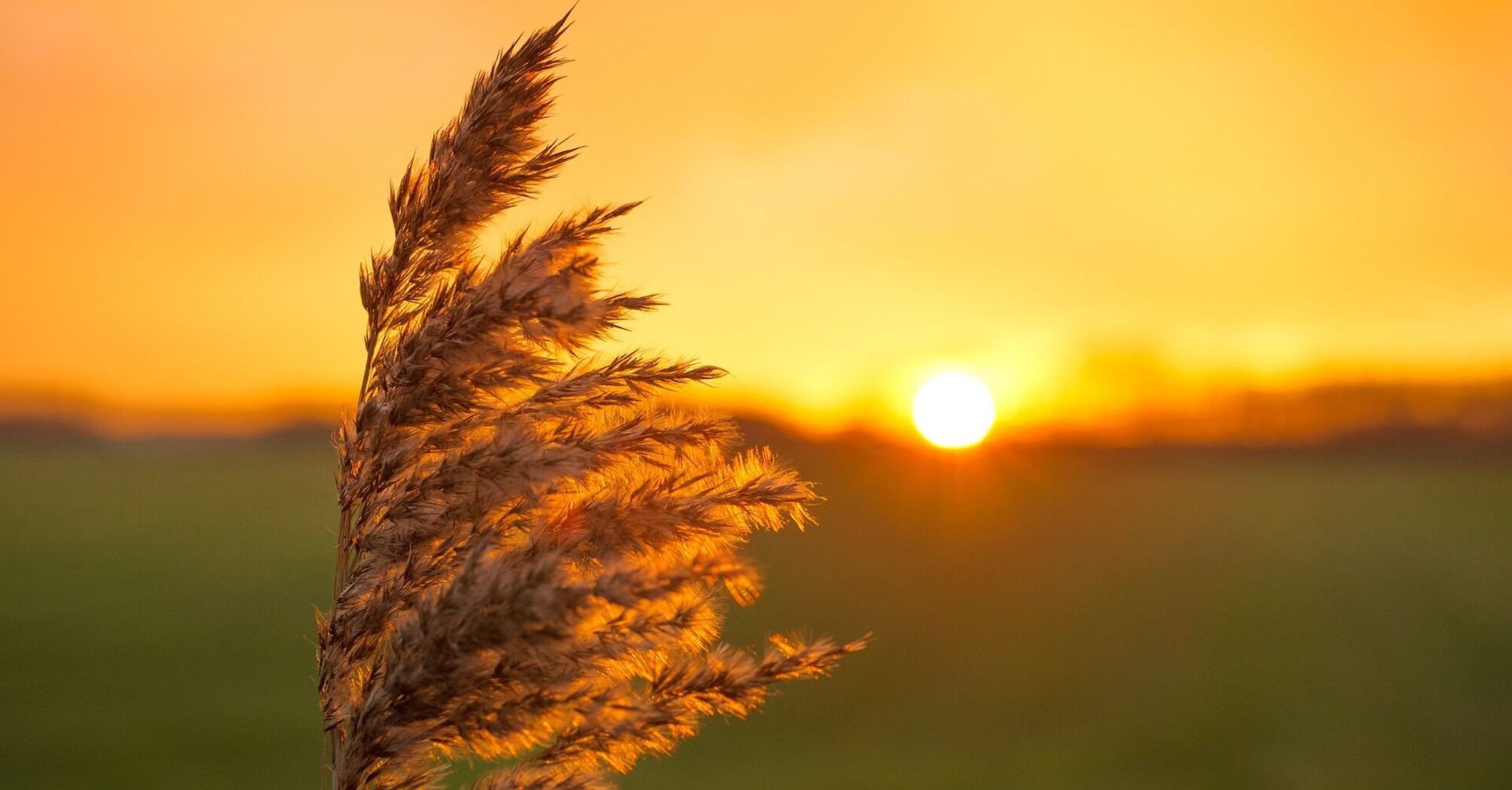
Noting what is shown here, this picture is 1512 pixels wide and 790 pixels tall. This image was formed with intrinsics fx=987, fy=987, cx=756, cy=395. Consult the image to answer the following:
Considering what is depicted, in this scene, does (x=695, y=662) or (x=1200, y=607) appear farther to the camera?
(x=1200, y=607)

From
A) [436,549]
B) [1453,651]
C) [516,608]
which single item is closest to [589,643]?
[516,608]

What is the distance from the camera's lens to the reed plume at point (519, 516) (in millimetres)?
1450

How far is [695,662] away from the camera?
1537 mm

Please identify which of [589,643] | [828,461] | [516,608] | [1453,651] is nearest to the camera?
[516,608]

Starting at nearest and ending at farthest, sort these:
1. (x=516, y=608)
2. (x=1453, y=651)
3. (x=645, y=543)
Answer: (x=516, y=608) → (x=645, y=543) → (x=1453, y=651)

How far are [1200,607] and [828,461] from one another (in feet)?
28.8

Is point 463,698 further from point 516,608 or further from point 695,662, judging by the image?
point 695,662

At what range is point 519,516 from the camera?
1574 mm

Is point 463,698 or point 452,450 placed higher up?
point 452,450

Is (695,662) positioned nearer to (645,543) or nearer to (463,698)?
(645,543)

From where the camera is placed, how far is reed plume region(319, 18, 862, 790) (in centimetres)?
145

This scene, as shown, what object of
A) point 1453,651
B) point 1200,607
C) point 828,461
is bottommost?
point 1453,651

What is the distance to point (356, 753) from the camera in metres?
1.55

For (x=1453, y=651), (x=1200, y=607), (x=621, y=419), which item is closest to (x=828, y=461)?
(x=1200, y=607)
